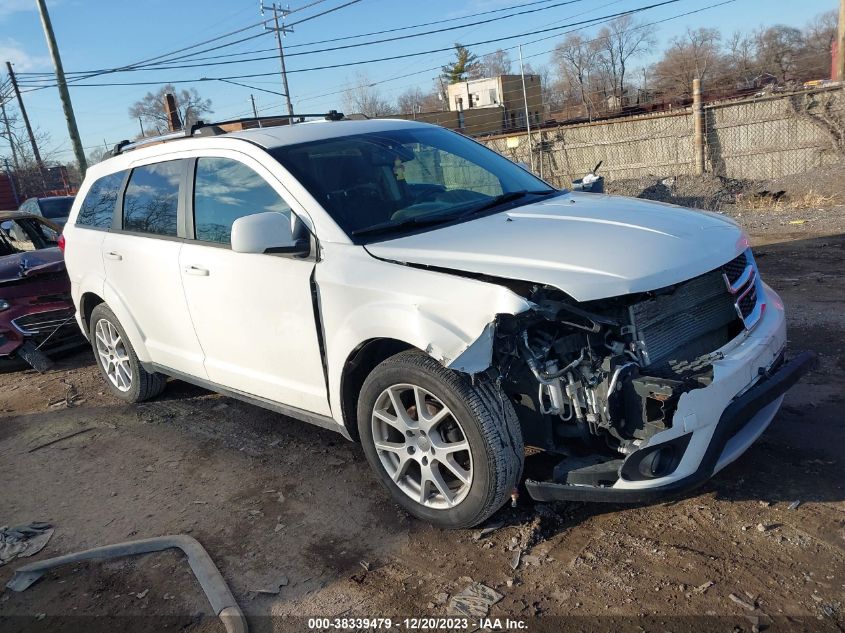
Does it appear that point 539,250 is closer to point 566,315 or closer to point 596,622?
point 566,315

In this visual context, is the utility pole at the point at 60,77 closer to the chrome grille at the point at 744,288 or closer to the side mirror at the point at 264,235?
the side mirror at the point at 264,235

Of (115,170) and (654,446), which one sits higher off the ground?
(115,170)

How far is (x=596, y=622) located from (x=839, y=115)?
15.4m

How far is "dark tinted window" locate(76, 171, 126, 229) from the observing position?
510 cm

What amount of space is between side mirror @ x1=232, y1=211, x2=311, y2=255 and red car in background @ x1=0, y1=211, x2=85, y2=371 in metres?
4.47

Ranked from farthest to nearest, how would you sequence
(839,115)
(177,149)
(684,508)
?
(839,115) → (177,149) → (684,508)

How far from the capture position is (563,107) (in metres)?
32.8

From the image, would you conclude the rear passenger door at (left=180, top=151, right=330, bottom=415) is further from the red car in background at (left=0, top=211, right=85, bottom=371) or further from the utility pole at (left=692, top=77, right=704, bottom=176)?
the utility pole at (left=692, top=77, right=704, bottom=176)

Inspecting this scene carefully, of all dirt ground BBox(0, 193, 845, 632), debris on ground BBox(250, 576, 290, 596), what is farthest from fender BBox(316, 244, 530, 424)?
debris on ground BBox(250, 576, 290, 596)

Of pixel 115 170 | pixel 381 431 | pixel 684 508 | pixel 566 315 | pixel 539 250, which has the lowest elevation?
pixel 684 508

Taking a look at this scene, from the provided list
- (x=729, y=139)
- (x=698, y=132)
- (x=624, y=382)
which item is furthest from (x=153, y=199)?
(x=729, y=139)

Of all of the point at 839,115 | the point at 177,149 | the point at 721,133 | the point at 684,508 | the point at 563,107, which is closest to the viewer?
the point at 684,508

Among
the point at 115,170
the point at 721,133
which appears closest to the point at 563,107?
the point at 721,133

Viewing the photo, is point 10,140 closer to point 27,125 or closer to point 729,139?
point 27,125
